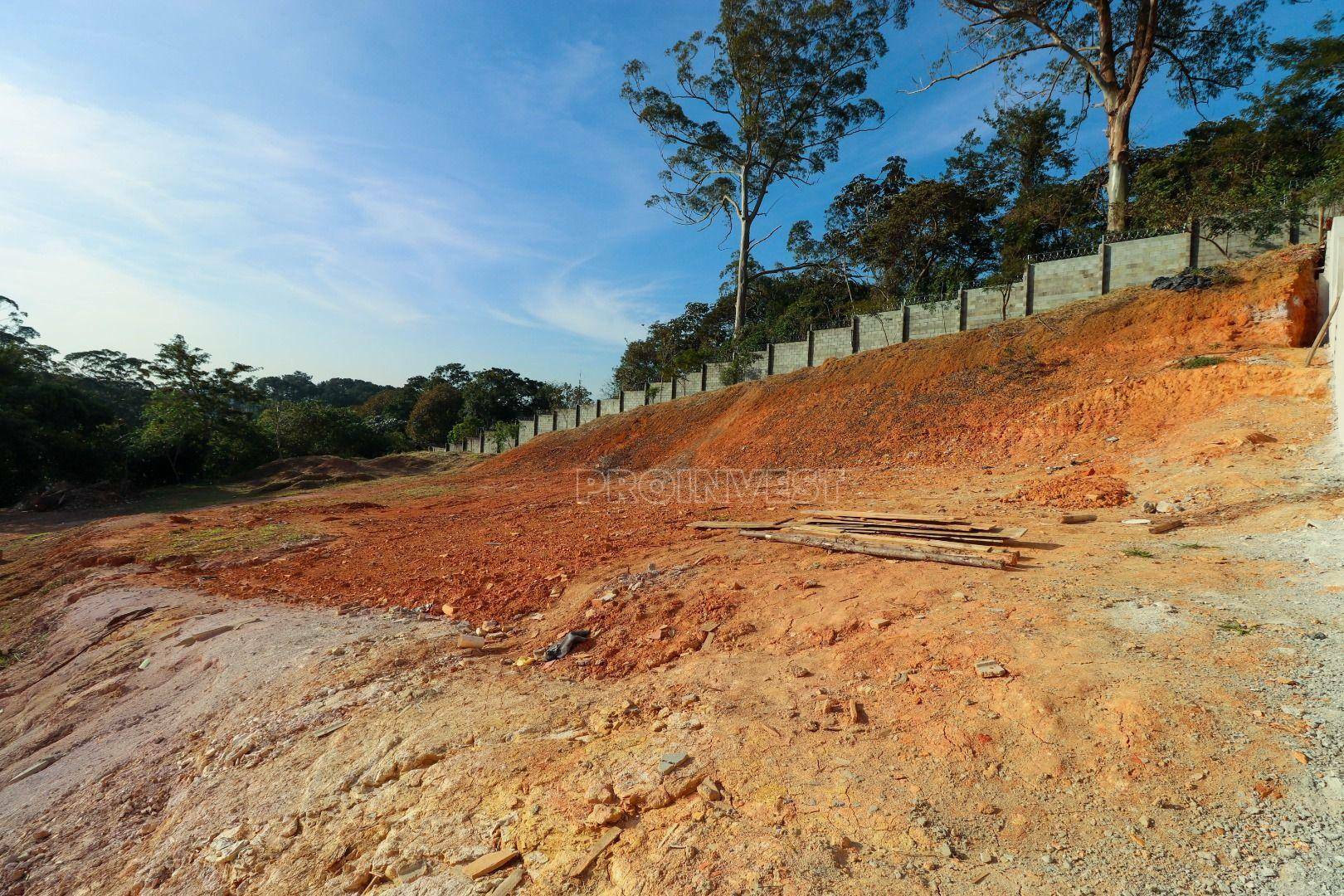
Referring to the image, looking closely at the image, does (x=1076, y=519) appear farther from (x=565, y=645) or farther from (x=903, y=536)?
(x=565, y=645)

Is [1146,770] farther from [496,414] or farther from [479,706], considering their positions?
[496,414]

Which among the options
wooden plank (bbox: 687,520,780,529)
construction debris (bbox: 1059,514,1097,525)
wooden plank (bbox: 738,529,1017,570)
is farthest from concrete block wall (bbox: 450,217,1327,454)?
wooden plank (bbox: 687,520,780,529)

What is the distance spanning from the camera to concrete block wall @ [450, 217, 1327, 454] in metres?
12.6

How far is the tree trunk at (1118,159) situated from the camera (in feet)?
52.0

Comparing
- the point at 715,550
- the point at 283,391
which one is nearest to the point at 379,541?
the point at 715,550

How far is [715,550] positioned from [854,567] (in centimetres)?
166

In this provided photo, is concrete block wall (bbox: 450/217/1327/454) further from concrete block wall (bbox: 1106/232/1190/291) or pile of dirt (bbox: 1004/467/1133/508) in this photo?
pile of dirt (bbox: 1004/467/1133/508)

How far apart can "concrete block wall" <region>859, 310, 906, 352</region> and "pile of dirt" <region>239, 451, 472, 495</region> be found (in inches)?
758

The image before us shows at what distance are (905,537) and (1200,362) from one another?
8794 mm

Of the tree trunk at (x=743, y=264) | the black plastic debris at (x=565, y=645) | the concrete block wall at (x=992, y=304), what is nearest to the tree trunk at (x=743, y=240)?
the tree trunk at (x=743, y=264)

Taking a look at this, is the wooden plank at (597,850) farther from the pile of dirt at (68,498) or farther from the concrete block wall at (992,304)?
the pile of dirt at (68,498)

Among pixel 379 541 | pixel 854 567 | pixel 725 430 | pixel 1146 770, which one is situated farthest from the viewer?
pixel 725 430

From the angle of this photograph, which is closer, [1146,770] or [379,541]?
[1146,770]

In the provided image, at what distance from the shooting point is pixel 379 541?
28.2ft
